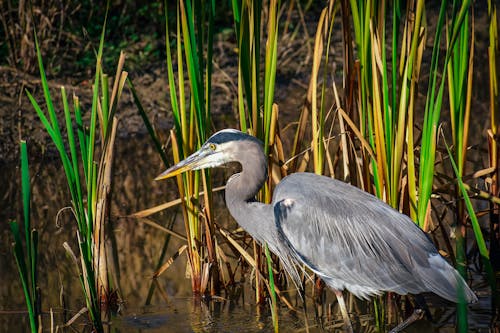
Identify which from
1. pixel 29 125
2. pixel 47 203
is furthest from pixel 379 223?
pixel 29 125

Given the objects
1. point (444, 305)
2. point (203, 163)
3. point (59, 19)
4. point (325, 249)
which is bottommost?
point (444, 305)

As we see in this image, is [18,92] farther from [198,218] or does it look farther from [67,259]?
[198,218]

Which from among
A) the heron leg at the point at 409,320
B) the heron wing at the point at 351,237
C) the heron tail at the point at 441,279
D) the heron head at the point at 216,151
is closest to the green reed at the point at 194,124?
the heron head at the point at 216,151

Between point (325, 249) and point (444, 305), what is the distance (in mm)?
932

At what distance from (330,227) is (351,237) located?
116 millimetres

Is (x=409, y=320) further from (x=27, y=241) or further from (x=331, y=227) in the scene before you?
(x=27, y=241)

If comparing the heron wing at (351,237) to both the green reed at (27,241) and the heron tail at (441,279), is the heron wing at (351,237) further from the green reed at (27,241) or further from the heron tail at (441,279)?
the green reed at (27,241)

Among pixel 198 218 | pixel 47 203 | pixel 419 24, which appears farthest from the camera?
pixel 47 203

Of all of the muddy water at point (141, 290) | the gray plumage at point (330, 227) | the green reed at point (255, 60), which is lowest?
the muddy water at point (141, 290)

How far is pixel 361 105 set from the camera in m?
4.37

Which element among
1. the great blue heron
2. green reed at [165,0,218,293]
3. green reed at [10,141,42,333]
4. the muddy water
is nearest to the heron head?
the great blue heron

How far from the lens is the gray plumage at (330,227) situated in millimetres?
4070

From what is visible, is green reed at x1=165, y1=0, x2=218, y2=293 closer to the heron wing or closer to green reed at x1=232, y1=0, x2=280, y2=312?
green reed at x1=232, y1=0, x2=280, y2=312

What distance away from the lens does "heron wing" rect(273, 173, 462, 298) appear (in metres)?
4.06
